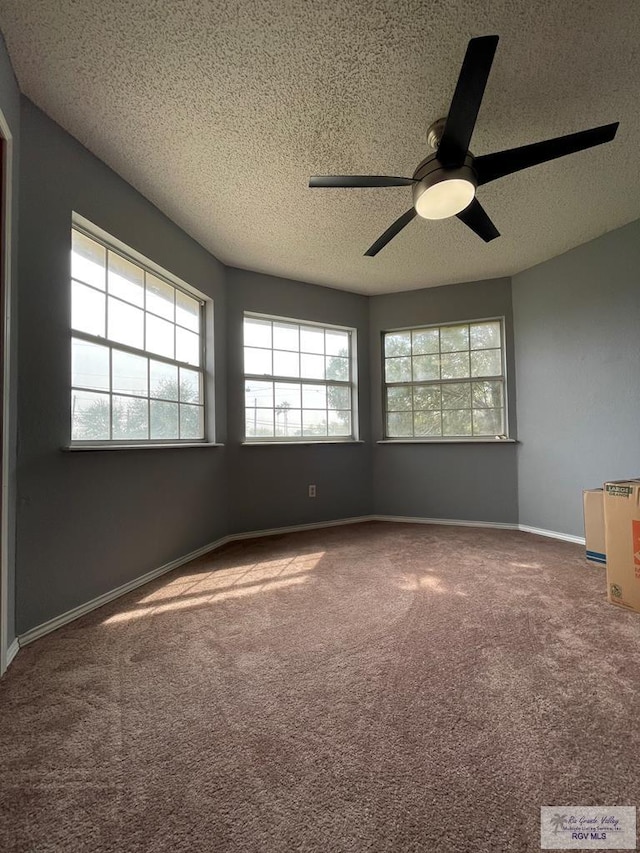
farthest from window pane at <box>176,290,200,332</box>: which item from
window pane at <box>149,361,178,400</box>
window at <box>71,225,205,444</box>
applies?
window pane at <box>149,361,178,400</box>

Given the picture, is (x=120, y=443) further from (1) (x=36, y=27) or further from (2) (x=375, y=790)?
(2) (x=375, y=790)

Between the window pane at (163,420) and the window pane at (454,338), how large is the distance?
294 centimetres

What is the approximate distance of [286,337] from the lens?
13.1ft

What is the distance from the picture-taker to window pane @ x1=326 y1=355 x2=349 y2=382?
4238mm

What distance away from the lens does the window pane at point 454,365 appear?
4.12 m

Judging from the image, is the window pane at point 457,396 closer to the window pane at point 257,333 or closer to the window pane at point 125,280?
the window pane at point 257,333

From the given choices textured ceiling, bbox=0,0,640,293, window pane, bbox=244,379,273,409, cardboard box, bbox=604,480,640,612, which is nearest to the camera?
textured ceiling, bbox=0,0,640,293

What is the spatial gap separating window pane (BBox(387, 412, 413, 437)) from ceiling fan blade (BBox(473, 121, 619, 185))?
273cm

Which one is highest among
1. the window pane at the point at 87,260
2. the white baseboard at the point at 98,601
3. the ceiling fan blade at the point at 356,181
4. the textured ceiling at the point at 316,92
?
the textured ceiling at the point at 316,92

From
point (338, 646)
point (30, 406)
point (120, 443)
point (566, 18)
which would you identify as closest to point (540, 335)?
point (566, 18)

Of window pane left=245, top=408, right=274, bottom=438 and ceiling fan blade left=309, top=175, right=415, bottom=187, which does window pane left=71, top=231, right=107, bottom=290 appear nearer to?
ceiling fan blade left=309, top=175, right=415, bottom=187

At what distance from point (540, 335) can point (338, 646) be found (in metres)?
3.46

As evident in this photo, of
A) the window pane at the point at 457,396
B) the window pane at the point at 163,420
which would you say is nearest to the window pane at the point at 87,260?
the window pane at the point at 163,420

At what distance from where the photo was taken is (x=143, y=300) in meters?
2.69
